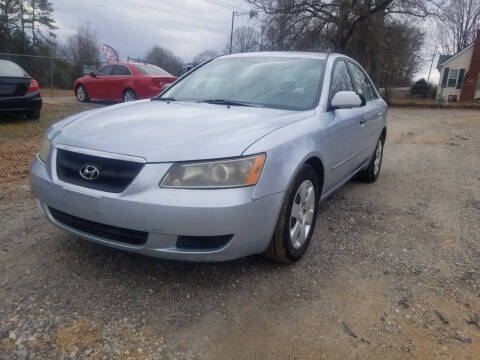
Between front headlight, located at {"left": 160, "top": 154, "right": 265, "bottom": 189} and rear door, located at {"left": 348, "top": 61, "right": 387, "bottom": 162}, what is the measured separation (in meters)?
2.35

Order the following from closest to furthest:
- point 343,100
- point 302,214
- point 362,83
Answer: point 302,214 < point 343,100 < point 362,83

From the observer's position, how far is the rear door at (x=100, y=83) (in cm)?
1294

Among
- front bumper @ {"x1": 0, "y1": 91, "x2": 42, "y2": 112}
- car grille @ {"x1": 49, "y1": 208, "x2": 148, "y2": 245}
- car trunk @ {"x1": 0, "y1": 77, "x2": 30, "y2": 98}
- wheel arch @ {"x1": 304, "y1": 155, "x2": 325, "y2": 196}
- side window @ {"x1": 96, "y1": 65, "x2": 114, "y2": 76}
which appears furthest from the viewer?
side window @ {"x1": 96, "y1": 65, "x2": 114, "y2": 76}

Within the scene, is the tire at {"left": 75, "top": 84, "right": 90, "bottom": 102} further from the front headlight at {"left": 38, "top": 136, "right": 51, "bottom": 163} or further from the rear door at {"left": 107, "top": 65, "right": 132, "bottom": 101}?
the front headlight at {"left": 38, "top": 136, "right": 51, "bottom": 163}

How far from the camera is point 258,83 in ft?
11.7

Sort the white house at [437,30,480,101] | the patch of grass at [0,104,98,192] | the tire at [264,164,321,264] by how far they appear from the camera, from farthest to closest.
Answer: the white house at [437,30,480,101]
the patch of grass at [0,104,98,192]
the tire at [264,164,321,264]

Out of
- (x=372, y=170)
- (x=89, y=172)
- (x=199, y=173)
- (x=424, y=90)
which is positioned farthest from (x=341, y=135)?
(x=424, y=90)

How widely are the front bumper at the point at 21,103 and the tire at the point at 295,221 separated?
7232mm

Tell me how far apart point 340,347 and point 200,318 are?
78 centimetres

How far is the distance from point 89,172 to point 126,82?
10.5 m

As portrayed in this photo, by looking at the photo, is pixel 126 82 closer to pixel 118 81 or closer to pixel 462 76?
pixel 118 81

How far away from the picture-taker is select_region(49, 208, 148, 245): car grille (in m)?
2.32

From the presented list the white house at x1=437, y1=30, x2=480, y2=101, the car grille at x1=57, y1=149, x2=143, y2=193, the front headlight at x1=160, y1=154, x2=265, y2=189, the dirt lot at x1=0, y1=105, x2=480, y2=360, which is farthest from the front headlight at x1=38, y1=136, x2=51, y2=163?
the white house at x1=437, y1=30, x2=480, y2=101

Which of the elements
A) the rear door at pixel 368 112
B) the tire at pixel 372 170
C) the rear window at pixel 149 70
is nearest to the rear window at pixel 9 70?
the rear window at pixel 149 70
